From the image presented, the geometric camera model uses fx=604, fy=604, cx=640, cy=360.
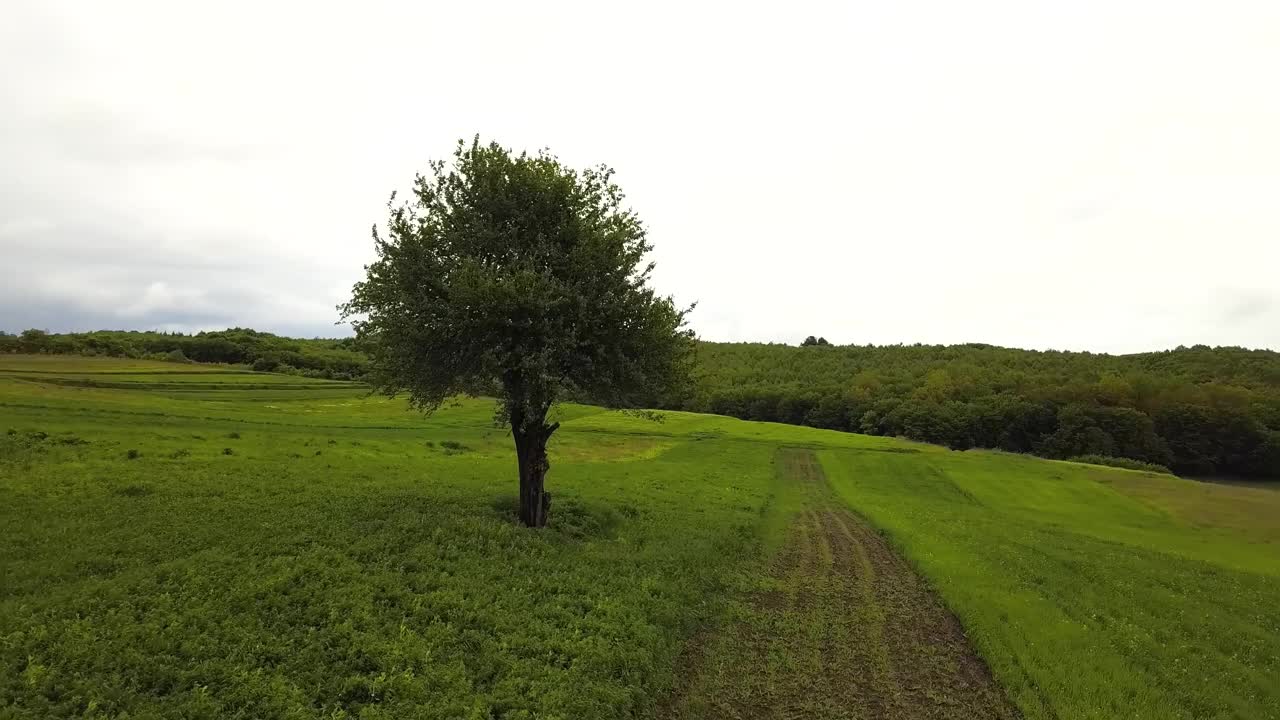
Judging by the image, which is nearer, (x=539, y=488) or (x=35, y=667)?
(x=35, y=667)

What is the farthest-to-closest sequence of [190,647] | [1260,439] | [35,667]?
[1260,439] < [190,647] < [35,667]

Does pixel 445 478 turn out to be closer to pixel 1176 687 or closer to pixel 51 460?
pixel 51 460

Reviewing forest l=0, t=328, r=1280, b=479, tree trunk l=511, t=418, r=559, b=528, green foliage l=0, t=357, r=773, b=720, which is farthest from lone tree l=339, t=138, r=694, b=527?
forest l=0, t=328, r=1280, b=479

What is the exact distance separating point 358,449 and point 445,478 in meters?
13.7

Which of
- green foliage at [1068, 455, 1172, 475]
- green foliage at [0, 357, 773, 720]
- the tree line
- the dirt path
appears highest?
the tree line

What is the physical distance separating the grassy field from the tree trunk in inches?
48.9

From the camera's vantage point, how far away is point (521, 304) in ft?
70.8

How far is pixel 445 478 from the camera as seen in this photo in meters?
36.6

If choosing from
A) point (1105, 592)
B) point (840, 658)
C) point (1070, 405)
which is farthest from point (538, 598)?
point (1070, 405)

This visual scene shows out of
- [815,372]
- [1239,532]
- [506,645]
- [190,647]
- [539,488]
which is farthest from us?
[815,372]

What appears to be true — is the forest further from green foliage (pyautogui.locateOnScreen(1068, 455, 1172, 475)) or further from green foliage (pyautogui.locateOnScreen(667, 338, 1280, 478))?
green foliage (pyautogui.locateOnScreen(1068, 455, 1172, 475))

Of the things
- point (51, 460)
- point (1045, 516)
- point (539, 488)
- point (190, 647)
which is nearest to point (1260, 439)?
point (1045, 516)

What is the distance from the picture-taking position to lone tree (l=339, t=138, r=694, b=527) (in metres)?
22.1

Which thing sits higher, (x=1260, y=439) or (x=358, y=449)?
(x=1260, y=439)
